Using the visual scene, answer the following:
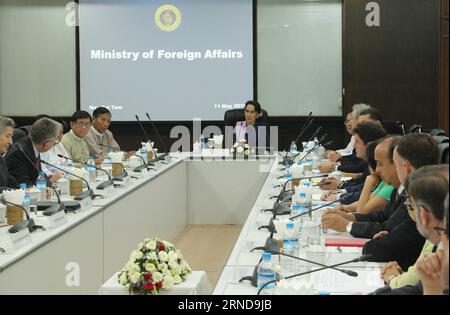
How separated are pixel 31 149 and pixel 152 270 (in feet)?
10.2

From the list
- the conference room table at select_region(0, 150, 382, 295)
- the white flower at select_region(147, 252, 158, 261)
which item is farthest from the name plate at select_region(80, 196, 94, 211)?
the white flower at select_region(147, 252, 158, 261)

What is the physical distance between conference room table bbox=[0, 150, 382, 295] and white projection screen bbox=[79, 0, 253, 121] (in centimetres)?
161

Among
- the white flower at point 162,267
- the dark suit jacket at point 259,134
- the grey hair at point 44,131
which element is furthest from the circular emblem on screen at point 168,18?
the white flower at point 162,267

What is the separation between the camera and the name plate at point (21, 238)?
319 cm

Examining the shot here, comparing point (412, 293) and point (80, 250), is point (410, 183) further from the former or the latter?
point (80, 250)

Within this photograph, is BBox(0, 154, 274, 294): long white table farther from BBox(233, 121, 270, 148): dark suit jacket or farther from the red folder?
A: the red folder

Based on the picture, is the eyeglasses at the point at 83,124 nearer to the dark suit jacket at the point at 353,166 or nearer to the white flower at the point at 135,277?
the dark suit jacket at the point at 353,166

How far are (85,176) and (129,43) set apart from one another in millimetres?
4533

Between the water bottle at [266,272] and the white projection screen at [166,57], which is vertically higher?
the white projection screen at [166,57]

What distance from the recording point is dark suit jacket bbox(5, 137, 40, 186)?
5.43 m

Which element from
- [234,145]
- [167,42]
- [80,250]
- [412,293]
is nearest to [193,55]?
[167,42]

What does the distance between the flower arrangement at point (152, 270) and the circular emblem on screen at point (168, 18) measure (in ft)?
22.6

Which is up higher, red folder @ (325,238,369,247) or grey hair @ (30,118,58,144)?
grey hair @ (30,118,58,144)
